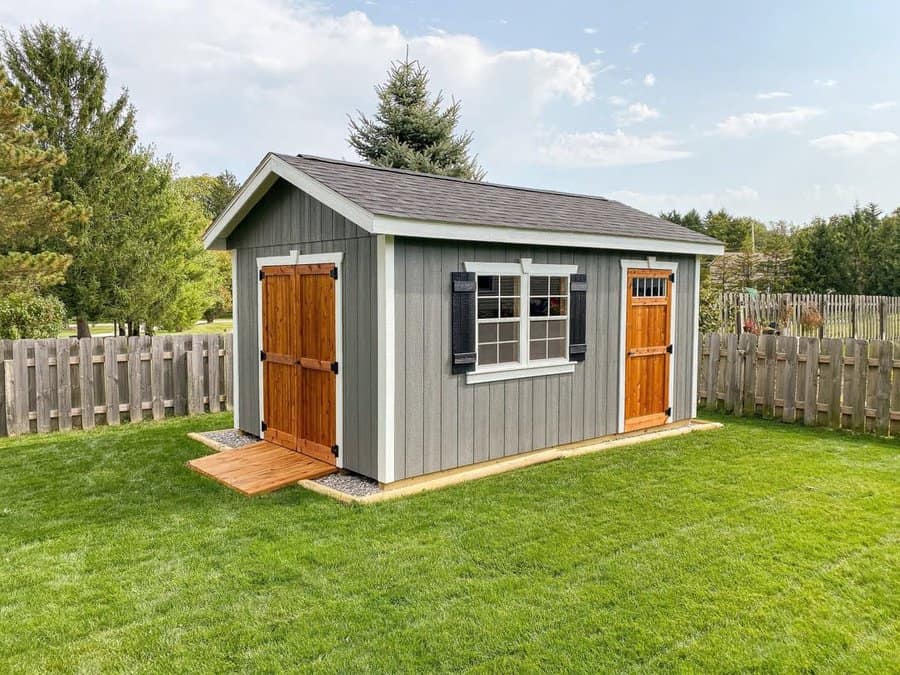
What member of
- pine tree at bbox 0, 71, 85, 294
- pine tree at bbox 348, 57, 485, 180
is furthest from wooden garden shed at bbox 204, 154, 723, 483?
pine tree at bbox 348, 57, 485, 180

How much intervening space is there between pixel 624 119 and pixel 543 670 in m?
21.0

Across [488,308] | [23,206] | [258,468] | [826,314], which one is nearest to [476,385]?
[488,308]

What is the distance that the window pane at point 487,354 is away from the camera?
601 cm

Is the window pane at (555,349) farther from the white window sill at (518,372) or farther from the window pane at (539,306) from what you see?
the window pane at (539,306)

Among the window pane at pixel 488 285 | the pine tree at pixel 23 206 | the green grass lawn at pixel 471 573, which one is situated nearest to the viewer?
the green grass lawn at pixel 471 573

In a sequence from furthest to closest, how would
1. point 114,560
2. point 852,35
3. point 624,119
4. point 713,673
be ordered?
point 624,119 → point 852,35 → point 114,560 → point 713,673

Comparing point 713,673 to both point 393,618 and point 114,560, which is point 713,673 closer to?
point 393,618

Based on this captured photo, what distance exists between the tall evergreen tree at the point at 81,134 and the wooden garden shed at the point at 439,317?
1206 cm

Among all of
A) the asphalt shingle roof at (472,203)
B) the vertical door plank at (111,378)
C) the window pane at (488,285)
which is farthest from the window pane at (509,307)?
the vertical door plank at (111,378)

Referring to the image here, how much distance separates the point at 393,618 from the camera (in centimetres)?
321

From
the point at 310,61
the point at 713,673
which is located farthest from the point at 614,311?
the point at 310,61

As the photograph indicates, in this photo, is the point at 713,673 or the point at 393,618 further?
the point at 393,618

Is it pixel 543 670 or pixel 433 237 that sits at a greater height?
pixel 433 237

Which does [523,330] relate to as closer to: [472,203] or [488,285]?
[488,285]
